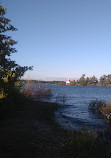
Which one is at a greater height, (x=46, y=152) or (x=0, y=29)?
(x=0, y=29)

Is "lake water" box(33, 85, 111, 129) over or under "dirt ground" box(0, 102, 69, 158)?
under

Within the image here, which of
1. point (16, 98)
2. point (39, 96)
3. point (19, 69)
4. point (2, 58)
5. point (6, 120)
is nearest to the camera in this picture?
point (6, 120)

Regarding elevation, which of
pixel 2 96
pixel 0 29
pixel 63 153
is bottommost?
pixel 63 153

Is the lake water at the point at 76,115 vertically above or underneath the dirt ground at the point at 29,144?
underneath

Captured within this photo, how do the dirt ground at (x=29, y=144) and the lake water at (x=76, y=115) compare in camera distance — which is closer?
the dirt ground at (x=29, y=144)

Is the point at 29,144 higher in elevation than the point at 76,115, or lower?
higher

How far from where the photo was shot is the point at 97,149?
5074mm

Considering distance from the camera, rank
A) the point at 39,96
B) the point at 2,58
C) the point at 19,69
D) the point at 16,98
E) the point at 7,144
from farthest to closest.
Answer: the point at 39,96
the point at 19,69
the point at 2,58
the point at 16,98
the point at 7,144

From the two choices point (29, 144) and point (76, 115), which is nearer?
point (29, 144)

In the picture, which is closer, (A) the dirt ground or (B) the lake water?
(A) the dirt ground

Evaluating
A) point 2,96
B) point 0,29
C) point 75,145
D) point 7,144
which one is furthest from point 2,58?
point 75,145

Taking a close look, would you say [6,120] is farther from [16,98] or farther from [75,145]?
[75,145]

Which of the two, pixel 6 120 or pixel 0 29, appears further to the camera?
pixel 0 29

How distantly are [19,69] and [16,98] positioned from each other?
18.1ft
